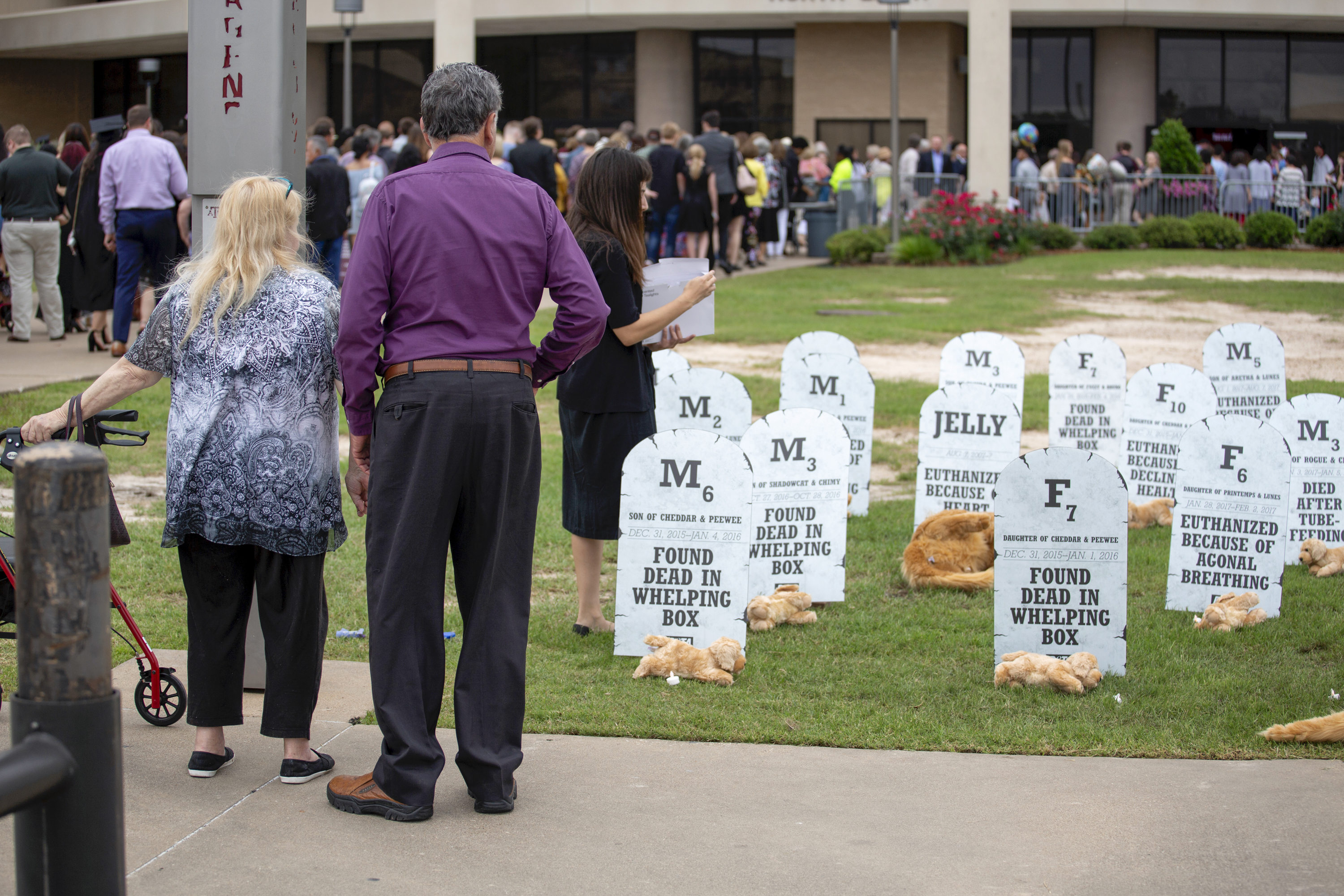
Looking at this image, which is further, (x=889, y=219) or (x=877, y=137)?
A: (x=877, y=137)

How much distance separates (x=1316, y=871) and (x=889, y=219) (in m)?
23.0

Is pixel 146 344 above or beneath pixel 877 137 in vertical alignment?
beneath

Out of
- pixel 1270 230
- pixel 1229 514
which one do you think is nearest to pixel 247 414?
pixel 1229 514

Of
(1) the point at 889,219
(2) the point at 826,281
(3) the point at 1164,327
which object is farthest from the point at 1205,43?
(3) the point at 1164,327

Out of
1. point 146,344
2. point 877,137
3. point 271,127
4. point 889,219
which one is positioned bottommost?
point 146,344

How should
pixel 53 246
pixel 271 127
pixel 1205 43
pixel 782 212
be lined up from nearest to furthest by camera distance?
pixel 271 127, pixel 53 246, pixel 782 212, pixel 1205 43

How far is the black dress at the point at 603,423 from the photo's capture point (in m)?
5.59

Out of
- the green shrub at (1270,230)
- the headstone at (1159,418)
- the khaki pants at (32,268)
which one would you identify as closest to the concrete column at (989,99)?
the green shrub at (1270,230)

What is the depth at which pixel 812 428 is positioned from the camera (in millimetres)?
6234

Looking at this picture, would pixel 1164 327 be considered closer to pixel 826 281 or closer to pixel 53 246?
pixel 826 281

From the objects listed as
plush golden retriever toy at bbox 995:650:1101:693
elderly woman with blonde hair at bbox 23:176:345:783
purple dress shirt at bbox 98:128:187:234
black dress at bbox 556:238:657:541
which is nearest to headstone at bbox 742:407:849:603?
black dress at bbox 556:238:657:541

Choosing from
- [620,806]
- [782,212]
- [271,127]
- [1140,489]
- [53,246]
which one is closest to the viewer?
[620,806]

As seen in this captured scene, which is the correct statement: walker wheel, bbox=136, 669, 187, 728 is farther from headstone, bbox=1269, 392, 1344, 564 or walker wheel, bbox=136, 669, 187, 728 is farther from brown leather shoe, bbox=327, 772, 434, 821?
headstone, bbox=1269, 392, 1344, 564

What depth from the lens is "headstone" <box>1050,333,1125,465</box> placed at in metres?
8.17
